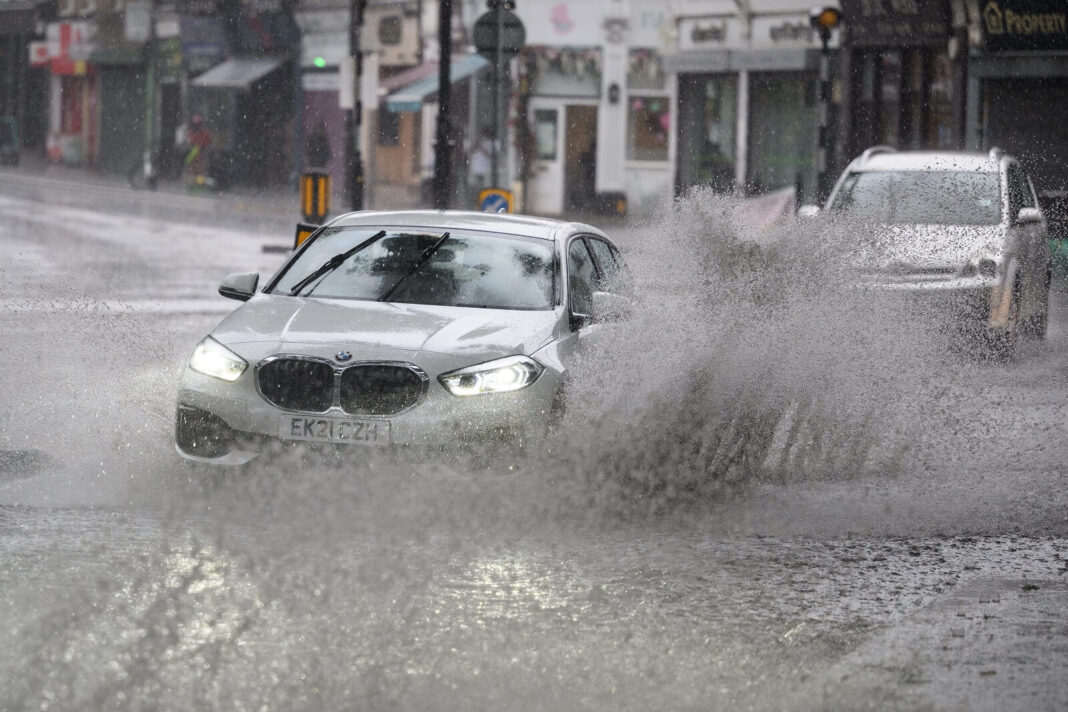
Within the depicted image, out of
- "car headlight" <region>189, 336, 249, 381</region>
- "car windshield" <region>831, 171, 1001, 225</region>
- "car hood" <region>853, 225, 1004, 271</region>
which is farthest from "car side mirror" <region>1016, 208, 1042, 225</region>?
"car headlight" <region>189, 336, 249, 381</region>

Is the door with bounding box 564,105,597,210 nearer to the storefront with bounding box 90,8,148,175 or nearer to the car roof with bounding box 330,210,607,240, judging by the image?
the storefront with bounding box 90,8,148,175

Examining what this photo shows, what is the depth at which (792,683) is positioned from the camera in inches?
207

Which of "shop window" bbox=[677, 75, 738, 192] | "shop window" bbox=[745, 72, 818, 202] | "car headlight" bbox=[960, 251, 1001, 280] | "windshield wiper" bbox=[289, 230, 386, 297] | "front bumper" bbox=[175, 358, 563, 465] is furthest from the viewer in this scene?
"shop window" bbox=[677, 75, 738, 192]

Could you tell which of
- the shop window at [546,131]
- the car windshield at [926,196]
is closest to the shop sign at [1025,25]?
the shop window at [546,131]

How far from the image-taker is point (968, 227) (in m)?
15.6

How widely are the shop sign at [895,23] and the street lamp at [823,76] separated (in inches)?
224

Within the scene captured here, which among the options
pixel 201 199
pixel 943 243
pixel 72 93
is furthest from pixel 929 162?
pixel 72 93

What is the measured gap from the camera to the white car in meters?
7.93

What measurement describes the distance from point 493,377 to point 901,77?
28713 millimetres

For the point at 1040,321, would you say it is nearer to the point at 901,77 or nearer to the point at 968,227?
the point at 968,227

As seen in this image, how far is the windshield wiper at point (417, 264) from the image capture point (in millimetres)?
9055

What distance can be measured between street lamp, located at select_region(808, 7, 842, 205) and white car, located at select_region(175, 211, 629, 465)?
16207 mm

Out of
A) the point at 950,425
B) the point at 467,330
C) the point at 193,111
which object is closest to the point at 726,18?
the point at 193,111

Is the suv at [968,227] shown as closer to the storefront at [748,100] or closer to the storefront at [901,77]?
the storefront at [901,77]
